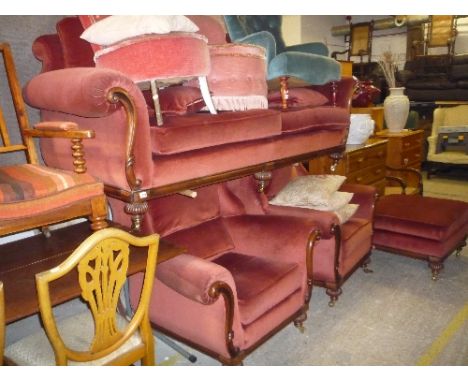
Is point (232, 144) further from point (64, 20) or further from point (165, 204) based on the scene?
point (64, 20)

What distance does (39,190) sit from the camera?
61.2 inches

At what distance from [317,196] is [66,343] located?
166 centimetres

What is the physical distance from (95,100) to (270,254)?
1287mm

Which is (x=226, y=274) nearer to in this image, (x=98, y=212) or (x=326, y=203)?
(x=98, y=212)

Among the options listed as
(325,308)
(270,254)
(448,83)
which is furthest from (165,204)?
(448,83)

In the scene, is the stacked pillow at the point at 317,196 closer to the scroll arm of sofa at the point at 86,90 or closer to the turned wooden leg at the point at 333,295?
the turned wooden leg at the point at 333,295

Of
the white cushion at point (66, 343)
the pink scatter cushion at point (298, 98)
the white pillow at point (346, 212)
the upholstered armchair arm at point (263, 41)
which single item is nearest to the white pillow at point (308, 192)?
the white pillow at point (346, 212)

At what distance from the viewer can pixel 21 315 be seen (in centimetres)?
130

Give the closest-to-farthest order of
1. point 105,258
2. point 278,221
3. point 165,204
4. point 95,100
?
point 105,258 → point 95,100 → point 165,204 → point 278,221

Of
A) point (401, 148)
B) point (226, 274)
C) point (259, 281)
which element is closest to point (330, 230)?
point (259, 281)

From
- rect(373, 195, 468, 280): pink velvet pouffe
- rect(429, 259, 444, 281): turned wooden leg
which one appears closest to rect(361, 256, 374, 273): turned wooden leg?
rect(373, 195, 468, 280): pink velvet pouffe

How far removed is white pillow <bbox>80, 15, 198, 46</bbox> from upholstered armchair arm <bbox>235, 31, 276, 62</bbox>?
929mm

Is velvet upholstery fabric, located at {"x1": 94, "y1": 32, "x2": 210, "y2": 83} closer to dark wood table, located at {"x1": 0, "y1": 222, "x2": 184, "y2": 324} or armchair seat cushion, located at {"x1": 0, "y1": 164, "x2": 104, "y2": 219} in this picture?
armchair seat cushion, located at {"x1": 0, "y1": 164, "x2": 104, "y2": 219}

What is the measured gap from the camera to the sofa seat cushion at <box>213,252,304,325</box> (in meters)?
1.89
